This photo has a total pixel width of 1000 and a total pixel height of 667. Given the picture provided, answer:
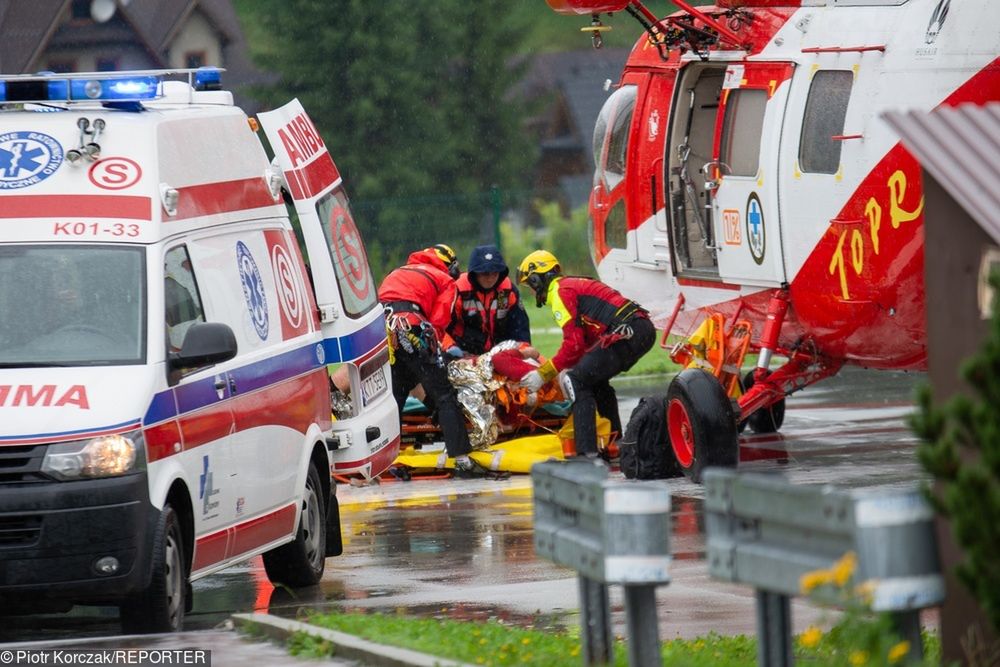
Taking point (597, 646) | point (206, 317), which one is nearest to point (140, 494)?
point (206, 317)

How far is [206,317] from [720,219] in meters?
5.59

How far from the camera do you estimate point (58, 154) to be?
373 inches

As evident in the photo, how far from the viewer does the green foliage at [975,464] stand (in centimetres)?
532

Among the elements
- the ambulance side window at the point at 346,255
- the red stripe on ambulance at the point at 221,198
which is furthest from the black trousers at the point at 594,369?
the red stripe on ambulance at the point at 221,198

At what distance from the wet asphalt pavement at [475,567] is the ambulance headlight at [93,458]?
0.71 metres

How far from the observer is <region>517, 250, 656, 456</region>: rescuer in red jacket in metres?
15.1

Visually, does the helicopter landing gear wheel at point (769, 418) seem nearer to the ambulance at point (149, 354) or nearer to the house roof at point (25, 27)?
the ambulance at point (149, 354)

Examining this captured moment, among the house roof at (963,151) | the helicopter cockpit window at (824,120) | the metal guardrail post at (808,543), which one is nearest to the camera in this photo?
the metal guardrail post at (808,543)

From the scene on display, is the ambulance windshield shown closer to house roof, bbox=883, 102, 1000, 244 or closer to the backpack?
house roof, bbox=883, 102, 1000, 244

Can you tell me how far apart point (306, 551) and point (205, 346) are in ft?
7.03

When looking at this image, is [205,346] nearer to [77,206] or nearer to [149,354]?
[149,354]

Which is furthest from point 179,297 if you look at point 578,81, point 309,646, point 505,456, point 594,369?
point 578,81

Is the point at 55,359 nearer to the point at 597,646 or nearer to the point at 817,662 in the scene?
the point at 597,646

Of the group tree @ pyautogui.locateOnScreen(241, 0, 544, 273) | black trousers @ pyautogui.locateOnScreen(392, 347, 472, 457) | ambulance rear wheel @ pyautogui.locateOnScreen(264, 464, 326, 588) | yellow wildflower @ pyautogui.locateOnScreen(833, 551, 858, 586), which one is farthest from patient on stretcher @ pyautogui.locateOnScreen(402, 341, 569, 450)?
tree @ pyautogui.locateOnScreen(241, 0, 544, 273)
